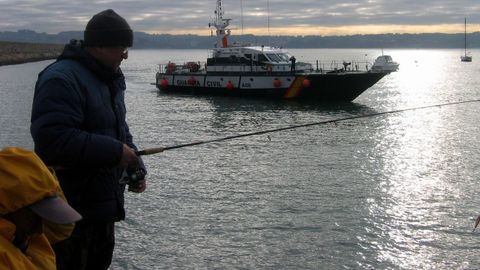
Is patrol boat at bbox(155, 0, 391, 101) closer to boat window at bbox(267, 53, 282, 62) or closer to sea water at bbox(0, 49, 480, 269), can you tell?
boat window at bbox(267, 53, 282, 62)

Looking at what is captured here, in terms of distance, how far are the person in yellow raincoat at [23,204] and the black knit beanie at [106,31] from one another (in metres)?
1.11

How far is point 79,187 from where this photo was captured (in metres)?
3.60

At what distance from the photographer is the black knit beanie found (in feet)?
11.5

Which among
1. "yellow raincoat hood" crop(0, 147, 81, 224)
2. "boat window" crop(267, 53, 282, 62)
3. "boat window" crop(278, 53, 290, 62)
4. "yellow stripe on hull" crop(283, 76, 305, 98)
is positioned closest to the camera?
"yellow raincoat hood" crop(0, 147, 81, 224)

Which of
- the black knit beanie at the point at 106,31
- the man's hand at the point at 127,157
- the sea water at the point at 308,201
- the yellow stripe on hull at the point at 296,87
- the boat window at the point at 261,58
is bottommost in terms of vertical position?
the sea water at the point at 308,201

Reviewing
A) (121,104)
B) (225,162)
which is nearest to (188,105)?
(225,162)

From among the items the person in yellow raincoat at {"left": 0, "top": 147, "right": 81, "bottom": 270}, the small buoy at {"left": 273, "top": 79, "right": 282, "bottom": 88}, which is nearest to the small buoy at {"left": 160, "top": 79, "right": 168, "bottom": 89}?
the small buoy at {"left": 273, "top": 79, "right": 282, "bottom": 88}

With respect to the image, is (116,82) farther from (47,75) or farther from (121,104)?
(47,75)

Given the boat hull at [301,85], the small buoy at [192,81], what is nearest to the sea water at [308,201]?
the boat hull at [301,85]

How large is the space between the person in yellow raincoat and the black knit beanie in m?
1.11

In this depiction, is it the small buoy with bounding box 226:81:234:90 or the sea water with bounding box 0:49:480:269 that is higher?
the small buoy with bounding box 226:81:234:90

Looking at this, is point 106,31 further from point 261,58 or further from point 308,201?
point 261,58

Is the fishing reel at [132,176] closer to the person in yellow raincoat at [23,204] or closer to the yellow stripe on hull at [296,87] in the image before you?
the person in yellow raincoat at [23,204]

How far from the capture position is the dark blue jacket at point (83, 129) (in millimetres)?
3330
